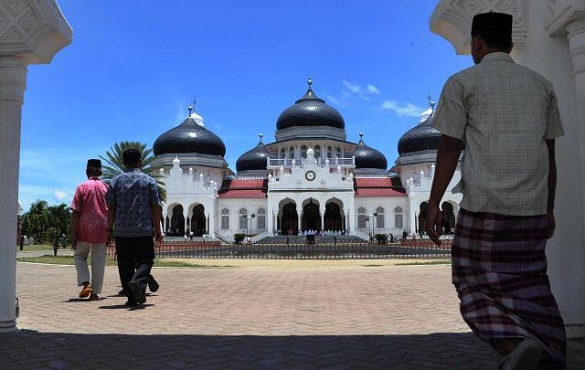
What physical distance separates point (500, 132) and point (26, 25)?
4462mm

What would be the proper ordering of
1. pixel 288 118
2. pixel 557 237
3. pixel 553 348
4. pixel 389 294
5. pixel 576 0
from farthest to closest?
pixel 288 118 < pixel 389 294 < pixel 557 237 < pixel 576 0 < pixel 553 348

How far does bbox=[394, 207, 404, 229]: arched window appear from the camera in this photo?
53.3 m

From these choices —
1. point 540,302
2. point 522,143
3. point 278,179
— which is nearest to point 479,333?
point 540,302

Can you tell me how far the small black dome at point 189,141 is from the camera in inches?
2373

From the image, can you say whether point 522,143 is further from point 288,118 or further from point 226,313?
point 288,118

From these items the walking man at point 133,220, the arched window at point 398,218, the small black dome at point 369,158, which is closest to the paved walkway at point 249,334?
the walking man at point 133,220

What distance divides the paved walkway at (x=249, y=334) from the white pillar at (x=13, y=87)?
67 centimetres

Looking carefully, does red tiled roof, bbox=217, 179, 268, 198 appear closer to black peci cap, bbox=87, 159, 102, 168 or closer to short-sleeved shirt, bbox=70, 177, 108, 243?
black peci cap, bbox=87, 159, 102, 168

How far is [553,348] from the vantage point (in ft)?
8.39

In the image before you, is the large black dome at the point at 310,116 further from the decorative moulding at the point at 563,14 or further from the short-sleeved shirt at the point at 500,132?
the short-sleeved shirt at the point at 500,132

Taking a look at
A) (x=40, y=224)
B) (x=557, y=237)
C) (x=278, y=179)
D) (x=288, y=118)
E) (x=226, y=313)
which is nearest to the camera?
(x=557, y=237)

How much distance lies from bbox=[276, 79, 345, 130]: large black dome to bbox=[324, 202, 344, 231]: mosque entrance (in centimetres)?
949

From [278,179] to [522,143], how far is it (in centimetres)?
5069

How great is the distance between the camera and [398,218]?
5359 cm
